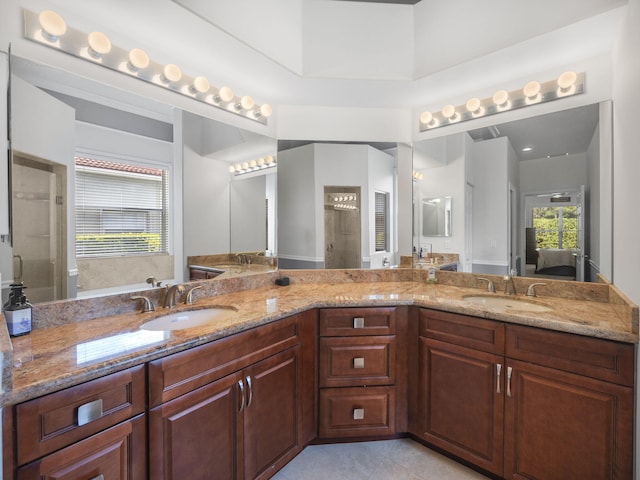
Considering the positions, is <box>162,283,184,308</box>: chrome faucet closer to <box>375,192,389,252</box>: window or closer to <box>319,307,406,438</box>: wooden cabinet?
<box>319,307,406,438</box>: wooden cabinet

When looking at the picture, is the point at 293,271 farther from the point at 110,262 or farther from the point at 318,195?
the point at 110,262

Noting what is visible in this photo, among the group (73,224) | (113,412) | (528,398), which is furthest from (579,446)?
(73,224)

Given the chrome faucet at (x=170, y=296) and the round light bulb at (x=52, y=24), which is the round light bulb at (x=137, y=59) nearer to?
the round light bulb at (x=52, y=24)

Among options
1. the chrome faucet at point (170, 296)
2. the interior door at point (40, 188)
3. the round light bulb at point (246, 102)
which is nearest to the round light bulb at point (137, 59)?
the interior door at point (40, 188)

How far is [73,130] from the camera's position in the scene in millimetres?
1480

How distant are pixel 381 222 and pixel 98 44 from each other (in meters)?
2.02

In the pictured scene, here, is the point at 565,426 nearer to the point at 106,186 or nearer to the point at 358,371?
the point at 358,371

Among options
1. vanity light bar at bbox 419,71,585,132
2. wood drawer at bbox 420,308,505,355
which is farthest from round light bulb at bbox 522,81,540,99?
wood drawer at bbox 420,308,505,355

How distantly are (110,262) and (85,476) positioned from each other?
933 millimetres

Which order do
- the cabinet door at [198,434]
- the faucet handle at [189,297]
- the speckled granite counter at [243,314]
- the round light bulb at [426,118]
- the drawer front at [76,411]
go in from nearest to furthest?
the drawer front at [76,411]
the speckled granite counter at [243,314]
the cabinet door at [198,434]
the faucet handle at [189,297]
the round light bulb at [426,118]

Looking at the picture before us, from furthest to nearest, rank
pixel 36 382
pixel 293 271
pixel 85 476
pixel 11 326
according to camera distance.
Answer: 1. pixel 293 271
2. pixel 11 326
3. pixel 85 476
4. pixel 36 382

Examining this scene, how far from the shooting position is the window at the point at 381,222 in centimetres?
257

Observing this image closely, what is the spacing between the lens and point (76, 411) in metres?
0.96

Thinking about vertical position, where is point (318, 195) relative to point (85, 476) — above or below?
above
